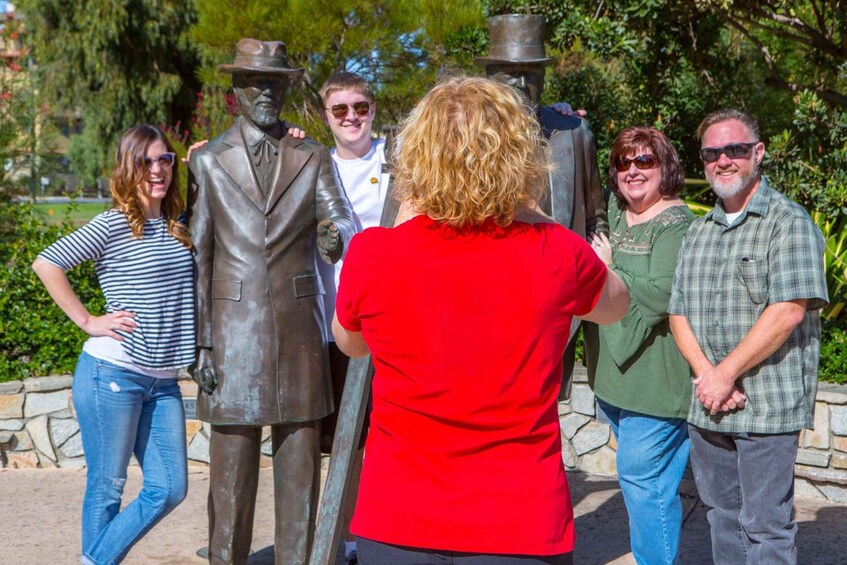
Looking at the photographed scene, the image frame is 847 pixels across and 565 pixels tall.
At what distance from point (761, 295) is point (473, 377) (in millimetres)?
1617

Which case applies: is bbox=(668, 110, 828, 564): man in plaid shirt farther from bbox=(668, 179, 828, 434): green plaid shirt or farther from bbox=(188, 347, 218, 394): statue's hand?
bbox=(188, 347, 218, 394): statue's hand

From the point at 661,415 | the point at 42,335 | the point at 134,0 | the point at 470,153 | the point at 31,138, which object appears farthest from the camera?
the point at 134,0

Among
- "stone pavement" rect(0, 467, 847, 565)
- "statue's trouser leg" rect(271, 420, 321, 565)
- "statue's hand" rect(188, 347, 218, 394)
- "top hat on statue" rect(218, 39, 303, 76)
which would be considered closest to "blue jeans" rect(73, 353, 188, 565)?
"statue's hand" rect(188, 347, 218, 394)

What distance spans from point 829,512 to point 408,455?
3.69 metres

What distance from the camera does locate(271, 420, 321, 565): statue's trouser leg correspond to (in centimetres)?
370

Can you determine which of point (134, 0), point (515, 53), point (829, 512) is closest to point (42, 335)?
Result: point (515, 53)

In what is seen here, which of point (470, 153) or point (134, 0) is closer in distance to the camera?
point (470, 153)

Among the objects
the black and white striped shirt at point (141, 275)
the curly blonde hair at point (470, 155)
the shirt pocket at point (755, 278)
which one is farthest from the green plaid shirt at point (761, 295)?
the black and white striped shirt at point (141, 275)

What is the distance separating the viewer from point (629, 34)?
6086 mm

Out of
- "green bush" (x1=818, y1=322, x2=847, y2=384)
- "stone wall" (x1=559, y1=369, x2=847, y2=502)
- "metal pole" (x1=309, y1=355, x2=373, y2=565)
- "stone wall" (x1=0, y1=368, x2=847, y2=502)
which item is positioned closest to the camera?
"metal pole" (x1=309, y1=355, x2=373, y2=565)

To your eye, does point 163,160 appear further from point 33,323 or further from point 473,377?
point 33,323

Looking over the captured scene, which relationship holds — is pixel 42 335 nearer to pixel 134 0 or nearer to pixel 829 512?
pixel 829 512

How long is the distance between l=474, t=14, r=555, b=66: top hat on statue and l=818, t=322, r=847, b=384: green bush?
8.93 feet

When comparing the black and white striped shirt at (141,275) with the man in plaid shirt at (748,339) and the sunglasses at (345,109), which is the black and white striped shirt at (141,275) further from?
the man in plaid shirt at (748,339)
